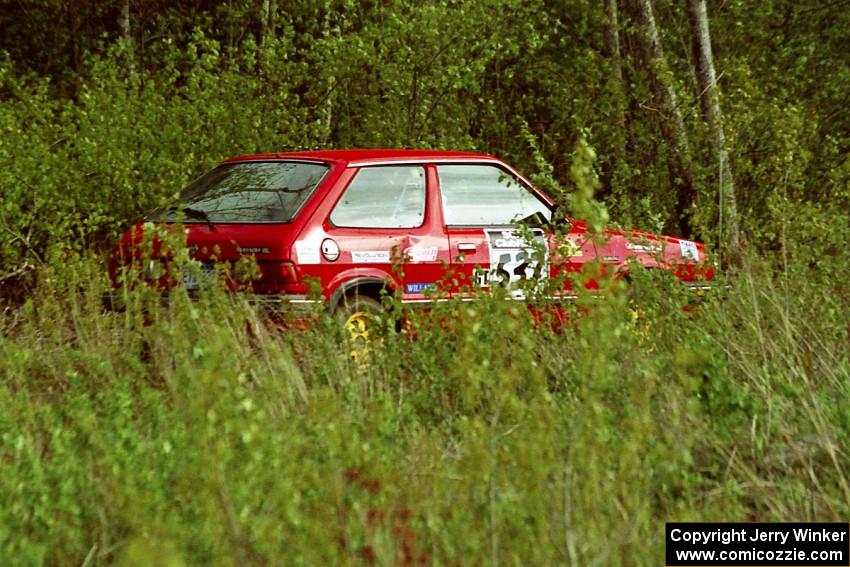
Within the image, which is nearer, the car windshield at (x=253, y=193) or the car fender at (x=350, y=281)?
the car fender at (x=350, y=281)

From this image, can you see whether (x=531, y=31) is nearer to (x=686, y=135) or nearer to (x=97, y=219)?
(x=686, y=135)

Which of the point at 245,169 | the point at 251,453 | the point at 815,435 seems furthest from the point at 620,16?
the point at 251,453

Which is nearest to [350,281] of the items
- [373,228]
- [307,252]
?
[307,252]

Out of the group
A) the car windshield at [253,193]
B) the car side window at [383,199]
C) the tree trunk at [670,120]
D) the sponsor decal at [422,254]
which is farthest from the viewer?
the tree trunk at [670,120]

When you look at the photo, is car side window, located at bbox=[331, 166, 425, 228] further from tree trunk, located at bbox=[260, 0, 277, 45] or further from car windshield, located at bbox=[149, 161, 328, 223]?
tree trunk, located at bbox=[260, 0, 277, 45]

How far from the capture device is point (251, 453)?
503cm

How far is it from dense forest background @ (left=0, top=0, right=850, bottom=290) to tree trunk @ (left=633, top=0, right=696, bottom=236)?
0.02 m

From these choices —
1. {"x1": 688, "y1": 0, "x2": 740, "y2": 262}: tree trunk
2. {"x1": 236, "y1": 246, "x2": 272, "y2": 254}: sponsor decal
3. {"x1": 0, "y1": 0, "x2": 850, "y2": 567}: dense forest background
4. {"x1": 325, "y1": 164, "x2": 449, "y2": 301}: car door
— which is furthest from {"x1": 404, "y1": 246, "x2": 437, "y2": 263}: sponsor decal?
{"x1": 688, "y1": 0, "x2": 740, "y2": 262}: tree trunk

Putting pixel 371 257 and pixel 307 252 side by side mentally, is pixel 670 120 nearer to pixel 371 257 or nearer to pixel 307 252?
pixel 371 257

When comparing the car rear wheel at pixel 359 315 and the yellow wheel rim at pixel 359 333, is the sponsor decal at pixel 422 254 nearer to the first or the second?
the car rear wheel at pixel 359 315

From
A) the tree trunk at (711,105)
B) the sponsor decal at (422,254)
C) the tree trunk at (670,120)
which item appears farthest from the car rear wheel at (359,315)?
the tree trunk at (670,120)

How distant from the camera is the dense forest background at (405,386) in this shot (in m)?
5.09

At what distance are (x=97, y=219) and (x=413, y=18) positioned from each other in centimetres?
587

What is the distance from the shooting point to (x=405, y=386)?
8.17 m
